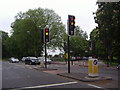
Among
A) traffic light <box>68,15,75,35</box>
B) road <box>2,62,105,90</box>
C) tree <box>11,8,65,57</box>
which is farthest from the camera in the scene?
tree <box>11,8,65,57</box>

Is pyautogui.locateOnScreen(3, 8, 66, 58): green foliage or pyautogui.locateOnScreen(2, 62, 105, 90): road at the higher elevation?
pyautogui.locateOnScreen(3, 8, 66, 58): green foliage

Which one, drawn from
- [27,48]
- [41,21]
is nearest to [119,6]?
[41,21]

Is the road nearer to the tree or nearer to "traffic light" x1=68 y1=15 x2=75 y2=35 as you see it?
"traffic light" x1=68 y1=15 x2=75 y2=35

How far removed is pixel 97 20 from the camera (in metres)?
29.4

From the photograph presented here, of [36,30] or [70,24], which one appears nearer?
[70,24]

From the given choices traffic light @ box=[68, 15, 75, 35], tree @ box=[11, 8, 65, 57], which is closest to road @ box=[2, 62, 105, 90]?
traffic light @ box=[68, 15, 75, 35]

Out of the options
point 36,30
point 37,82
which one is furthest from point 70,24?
point 36,30

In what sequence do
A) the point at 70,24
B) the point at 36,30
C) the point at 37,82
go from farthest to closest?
the point at 36,30 < the point at 70,24 < the point at 37,82

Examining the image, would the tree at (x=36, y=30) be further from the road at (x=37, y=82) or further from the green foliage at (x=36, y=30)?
the road at (x=37, y=82)

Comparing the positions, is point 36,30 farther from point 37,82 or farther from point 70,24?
point 37,82

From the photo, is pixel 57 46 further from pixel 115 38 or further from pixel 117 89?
pixel 117 89

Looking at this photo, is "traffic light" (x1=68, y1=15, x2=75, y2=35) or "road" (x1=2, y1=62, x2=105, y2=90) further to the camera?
"traffic light" (x1=68, y1=15, x2=75, y2=35)

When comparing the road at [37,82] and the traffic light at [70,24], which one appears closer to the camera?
the road at [37,82]

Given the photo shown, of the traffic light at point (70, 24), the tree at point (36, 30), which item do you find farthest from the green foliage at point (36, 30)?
the traffic light at point (70, 24)
